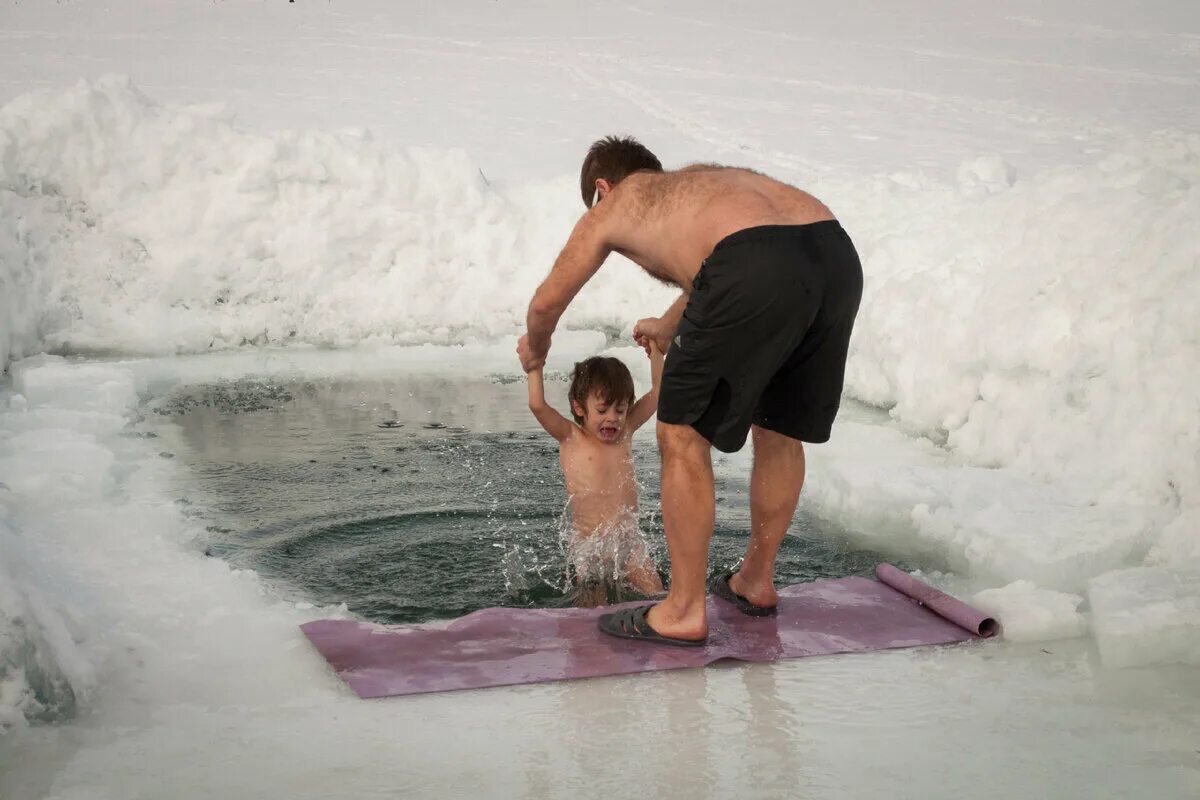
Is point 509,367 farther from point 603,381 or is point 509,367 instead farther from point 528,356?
point 528,356

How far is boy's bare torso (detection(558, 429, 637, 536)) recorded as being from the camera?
4457mm

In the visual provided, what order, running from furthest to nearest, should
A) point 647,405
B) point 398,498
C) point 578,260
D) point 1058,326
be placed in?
1. point 1058,326
2. point 398,498
3. point 647,405
4. point 578,260

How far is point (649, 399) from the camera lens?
4.43 meters

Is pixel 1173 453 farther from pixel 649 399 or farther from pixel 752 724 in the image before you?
pixel 752 724

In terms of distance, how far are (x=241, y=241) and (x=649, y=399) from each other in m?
4.96

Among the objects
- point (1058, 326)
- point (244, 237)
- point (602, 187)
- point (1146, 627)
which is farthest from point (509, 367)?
point (1146, 627)

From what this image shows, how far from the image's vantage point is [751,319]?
3293 millimetres

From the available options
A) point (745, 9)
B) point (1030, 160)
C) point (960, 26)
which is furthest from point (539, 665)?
point (745, 9)

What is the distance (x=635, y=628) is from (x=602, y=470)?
38.6 inches

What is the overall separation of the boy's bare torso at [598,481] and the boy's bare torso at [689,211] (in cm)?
100

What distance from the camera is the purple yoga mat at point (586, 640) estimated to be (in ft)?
10.7

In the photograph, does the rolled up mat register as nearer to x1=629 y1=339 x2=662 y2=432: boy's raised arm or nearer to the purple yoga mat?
the purple yoga mat

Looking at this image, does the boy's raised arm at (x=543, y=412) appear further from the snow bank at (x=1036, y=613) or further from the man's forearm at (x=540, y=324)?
the snow bank at (x=1036, y=613)

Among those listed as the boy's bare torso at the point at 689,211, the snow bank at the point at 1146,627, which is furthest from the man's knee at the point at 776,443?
the snow bank at the point at 1146,627
